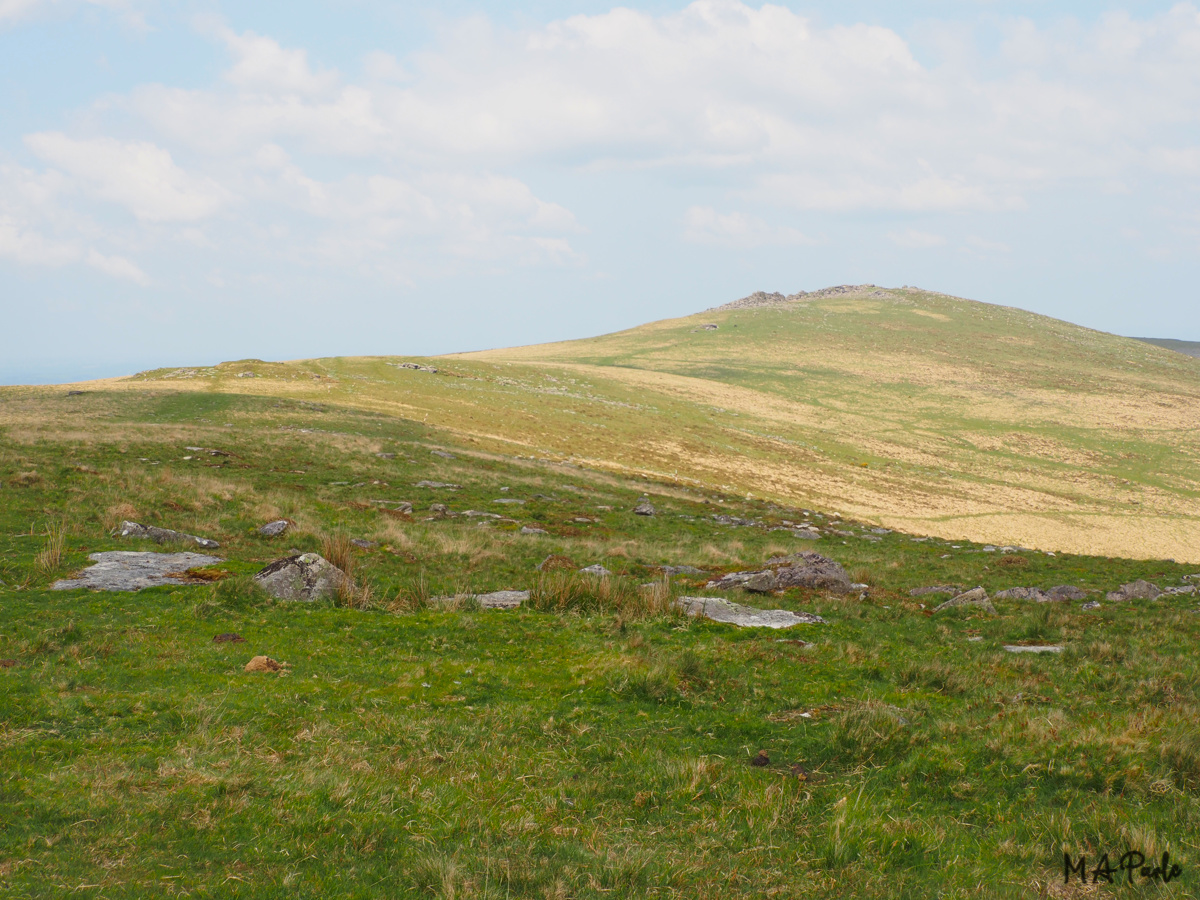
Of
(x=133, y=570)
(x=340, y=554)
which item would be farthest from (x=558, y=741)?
(x=133, y=570)

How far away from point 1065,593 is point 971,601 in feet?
15.9

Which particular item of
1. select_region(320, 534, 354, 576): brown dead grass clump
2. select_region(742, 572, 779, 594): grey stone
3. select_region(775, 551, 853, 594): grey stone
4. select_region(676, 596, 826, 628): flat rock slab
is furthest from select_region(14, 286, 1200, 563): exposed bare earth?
select_region(676, 596, 826, 628): flat rock slab

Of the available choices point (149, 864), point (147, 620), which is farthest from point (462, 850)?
point (147, 620)

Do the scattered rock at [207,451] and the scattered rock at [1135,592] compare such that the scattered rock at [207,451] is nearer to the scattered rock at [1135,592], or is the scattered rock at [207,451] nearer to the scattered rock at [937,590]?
the scattered rock at [937,590]

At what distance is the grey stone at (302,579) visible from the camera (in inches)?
539

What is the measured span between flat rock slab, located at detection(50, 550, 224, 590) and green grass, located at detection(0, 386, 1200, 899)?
467mm

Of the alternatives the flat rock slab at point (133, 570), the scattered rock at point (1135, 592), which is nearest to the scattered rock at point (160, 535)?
the flat rock slab at point (133, 570)

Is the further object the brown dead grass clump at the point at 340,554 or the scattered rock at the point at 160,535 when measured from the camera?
the scattered rock at the point at 160,535

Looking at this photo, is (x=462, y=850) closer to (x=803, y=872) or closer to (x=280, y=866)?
(x=280, y=866)

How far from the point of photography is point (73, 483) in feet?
71.5

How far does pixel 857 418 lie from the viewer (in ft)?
280

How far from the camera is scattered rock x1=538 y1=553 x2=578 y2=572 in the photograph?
18483mm

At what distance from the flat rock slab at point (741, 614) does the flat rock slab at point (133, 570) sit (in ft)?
32.6

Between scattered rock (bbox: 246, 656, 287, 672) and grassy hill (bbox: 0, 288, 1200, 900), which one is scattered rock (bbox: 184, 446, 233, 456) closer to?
grassy hill (bbox: 0, 288, 1200, 900)
